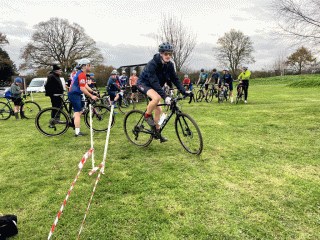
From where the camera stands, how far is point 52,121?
629 cm

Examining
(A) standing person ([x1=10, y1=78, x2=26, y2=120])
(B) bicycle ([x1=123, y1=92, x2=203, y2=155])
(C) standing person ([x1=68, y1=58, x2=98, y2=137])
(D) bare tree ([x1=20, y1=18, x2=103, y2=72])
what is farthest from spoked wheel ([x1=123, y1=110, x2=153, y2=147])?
(D) bare tree ([x1=20, y1=18, x2=103, y2=72])

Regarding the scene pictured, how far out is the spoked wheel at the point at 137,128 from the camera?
497 centimetres

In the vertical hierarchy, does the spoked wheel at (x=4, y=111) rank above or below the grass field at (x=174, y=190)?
above

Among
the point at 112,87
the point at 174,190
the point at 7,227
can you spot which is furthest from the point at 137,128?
the point at 112,87

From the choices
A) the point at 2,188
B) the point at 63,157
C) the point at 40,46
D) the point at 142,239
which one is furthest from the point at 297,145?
the point at 40,46

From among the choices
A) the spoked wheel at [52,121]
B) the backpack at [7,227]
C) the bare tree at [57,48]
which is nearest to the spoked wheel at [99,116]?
the spoked wheel at [52,121]

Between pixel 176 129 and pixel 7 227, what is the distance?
329 centimetres

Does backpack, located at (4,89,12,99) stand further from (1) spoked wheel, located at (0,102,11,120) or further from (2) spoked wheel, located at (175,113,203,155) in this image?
(2) spoked wheel, located at (175,113,203,155)

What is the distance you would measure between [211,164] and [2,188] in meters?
3.37

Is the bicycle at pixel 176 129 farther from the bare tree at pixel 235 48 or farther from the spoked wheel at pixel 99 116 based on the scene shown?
the bare tree at pixel 235 48

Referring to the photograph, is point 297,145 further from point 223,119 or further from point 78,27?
point 78,27

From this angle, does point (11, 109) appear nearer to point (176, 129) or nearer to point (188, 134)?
point (176, 129)

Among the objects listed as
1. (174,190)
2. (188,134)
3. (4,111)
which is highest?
(4,111)

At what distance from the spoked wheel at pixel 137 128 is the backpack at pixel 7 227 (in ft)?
9.88
